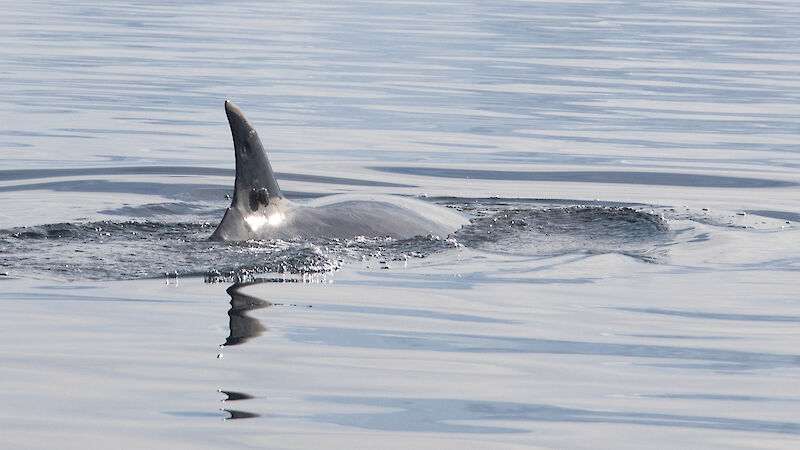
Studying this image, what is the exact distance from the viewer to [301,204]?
1135 cm

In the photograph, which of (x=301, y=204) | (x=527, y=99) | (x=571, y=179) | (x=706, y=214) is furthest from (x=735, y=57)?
(x=301, y=204)

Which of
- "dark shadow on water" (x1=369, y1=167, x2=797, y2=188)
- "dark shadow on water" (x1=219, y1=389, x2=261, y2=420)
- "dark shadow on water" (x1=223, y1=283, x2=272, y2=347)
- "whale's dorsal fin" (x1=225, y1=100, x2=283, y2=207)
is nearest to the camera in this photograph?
"dark shadow on water" (x1=219, y1=389, x2=261, y2=420)

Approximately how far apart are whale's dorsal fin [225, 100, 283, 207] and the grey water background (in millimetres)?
A: 426

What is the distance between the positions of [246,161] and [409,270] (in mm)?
1457

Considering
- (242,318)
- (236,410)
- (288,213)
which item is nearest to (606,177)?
(288,213)

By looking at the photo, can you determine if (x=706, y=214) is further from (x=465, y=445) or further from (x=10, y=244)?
(x=465, y=445)

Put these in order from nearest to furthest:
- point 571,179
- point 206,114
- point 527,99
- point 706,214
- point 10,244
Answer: point 10,244 < point 706,214 < point 571,179 < point 206,114 < point 527,99

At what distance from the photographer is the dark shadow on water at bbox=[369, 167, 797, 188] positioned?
1625 cm

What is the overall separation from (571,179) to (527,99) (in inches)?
322

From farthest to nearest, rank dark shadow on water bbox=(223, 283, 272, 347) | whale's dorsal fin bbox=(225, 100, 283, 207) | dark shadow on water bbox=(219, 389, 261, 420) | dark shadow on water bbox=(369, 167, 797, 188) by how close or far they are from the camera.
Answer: dark shadow on water bbox=(369, 167, 797, 188) → whale's dorsal fin bbox=(225, 100, 283, 207) → dark shadow on water bbox=(223, 283, 272, 347) → dark shadow on water bbox=(219, 389, 261, 420)

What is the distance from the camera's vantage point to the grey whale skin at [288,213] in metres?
10.4

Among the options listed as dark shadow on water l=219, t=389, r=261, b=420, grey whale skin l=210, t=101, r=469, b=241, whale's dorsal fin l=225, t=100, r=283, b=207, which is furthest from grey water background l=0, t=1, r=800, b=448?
whale's dorsal fin l=225, t=100, r=283, b=207

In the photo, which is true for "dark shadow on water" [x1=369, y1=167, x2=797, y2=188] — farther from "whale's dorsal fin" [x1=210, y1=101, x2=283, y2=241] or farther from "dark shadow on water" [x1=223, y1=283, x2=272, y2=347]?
"dark shadow on water" [x1=223, y1=283, x2=272, y2=347]

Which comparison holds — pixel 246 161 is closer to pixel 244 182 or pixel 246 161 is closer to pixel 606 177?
pixel 244 182
